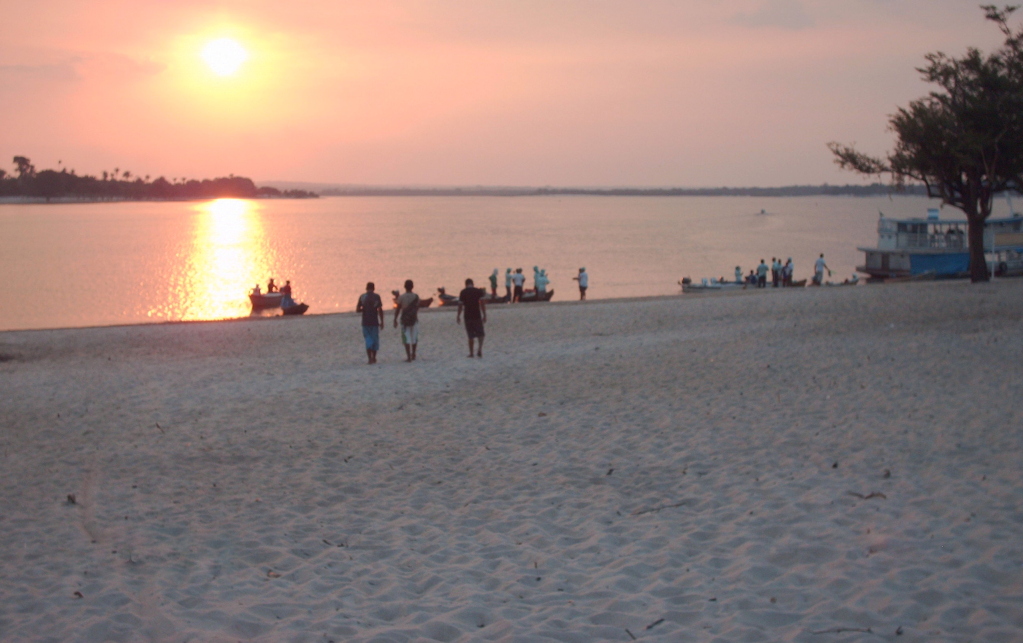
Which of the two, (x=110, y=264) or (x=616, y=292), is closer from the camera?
(x=616, y=292)

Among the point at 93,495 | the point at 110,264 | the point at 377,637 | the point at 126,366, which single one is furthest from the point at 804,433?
the point at 110,264

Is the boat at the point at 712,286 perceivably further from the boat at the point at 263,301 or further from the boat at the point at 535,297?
the boat at the point at 263,301

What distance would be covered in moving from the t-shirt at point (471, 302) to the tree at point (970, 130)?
18554 mm

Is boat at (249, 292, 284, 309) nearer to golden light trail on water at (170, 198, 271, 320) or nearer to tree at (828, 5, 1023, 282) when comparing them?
golden light trail on water at (170, 198, 271, 320)

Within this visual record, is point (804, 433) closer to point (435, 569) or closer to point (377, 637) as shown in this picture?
point (435, 569)

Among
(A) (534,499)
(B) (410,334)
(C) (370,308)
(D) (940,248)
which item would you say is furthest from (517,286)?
(A) (534,499)

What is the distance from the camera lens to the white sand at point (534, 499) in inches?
202

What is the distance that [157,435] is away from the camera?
1037cm

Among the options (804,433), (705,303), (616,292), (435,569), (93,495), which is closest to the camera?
(435,569)

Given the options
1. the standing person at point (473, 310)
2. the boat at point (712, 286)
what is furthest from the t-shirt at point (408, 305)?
the boat at point (712, 286)

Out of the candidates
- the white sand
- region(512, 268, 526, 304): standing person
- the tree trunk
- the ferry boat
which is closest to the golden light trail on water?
region(512, 268, 526, 304): standing person

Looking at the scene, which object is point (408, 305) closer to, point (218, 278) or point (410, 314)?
point (410, 314)

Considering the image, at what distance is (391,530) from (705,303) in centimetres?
2024

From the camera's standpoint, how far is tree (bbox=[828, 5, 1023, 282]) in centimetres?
2650
